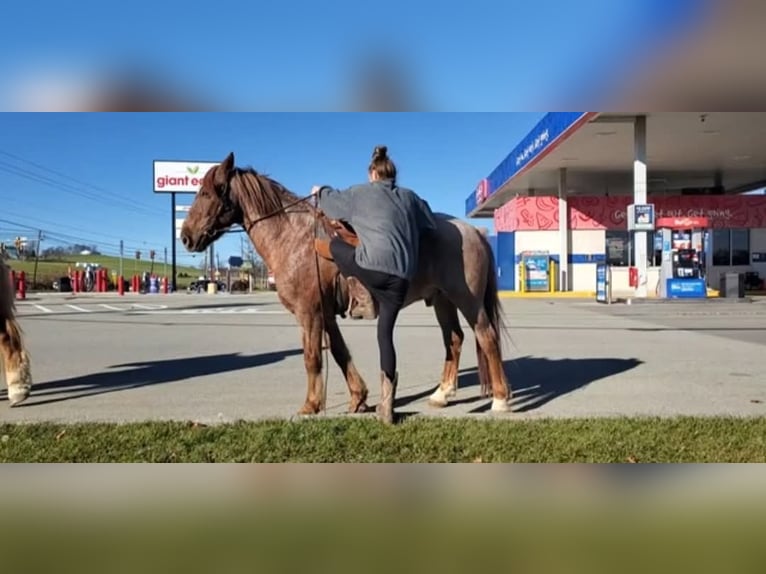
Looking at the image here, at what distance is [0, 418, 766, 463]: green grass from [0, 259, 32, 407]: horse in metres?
1.16

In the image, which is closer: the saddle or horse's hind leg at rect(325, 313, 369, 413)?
the saddle

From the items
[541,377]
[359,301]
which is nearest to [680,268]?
[541,377]

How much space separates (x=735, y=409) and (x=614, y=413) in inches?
44.5

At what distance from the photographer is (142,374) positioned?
7.41 m

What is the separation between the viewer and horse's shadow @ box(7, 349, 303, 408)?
6.23 metres

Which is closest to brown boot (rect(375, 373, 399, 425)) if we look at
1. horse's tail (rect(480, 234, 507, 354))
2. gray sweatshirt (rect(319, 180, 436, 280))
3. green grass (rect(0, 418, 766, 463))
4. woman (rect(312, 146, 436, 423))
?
woman (rect(312, 146, 436, 423))

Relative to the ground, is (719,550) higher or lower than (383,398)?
lower

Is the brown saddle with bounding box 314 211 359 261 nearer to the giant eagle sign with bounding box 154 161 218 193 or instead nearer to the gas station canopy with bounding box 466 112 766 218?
the giant eagle sign with bounding box 154 161 218 193

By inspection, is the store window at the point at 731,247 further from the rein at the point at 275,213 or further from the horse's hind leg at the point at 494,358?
the rein at the point at 275,213

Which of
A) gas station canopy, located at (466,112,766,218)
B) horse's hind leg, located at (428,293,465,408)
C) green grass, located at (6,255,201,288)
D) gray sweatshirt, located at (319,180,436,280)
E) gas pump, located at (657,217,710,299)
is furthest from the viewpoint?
green grass, located at (6,255,201,288)

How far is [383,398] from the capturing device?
4664 millimetres

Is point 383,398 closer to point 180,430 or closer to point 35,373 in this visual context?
point 180,430

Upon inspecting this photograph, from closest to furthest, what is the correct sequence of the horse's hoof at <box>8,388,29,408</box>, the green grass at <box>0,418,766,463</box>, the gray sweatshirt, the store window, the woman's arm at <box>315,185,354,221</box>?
1. the green grass at <box>0,418,766,463</box>
2. the gray sweatshirt
3. the woman's arm at <box>315,185,354,221</box>
4. the horse's hoof at <box>8,388,29,408</box>
5. the store window
